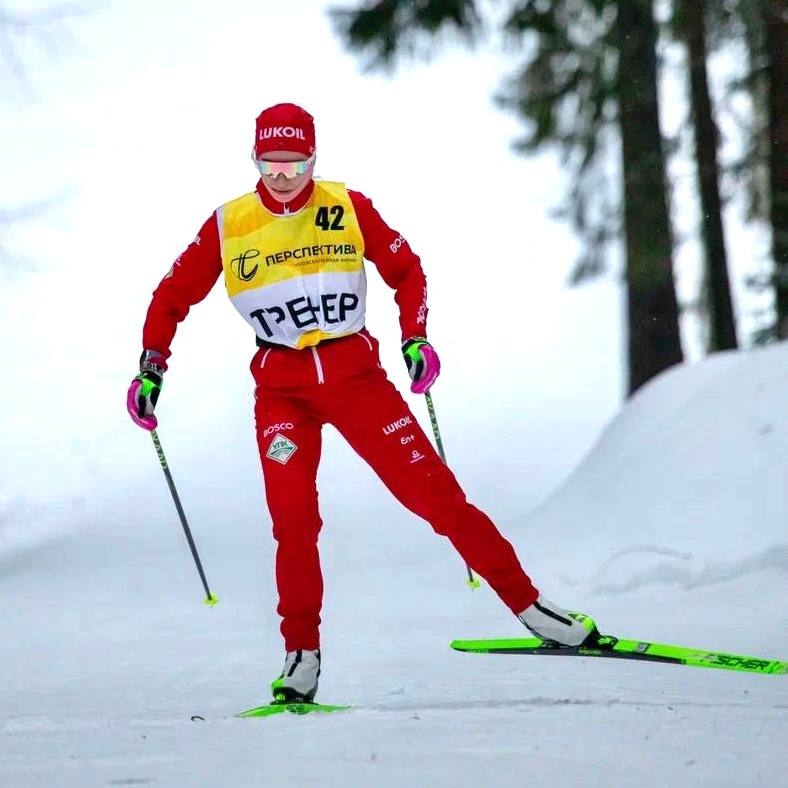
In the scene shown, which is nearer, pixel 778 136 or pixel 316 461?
pixel 316 461

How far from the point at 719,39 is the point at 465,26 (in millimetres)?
2668

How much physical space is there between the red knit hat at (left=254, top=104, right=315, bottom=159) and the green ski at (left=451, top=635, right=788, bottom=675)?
224 centimetres

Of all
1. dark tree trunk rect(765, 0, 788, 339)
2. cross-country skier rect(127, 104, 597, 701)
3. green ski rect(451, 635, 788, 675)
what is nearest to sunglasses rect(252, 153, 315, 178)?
cross-country skier rect(127, 104, 597, 701)


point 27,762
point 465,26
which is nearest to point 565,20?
point 465,26

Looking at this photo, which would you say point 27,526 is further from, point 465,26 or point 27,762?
point 27,762

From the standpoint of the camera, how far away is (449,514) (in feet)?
16.4

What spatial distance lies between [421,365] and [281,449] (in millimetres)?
659

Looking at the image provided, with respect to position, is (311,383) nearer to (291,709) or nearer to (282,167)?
(282,167)

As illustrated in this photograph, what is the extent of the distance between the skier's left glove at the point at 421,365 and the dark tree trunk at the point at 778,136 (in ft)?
17.1

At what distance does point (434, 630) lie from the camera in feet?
25.9

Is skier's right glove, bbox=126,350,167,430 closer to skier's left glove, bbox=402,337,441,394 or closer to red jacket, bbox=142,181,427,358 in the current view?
red jacket, bbox=142,181,427,358

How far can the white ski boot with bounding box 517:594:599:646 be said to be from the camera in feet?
16.7

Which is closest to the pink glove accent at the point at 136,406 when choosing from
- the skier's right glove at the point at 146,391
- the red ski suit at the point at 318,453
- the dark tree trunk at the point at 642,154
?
the skier's right glove at the point at 146,391

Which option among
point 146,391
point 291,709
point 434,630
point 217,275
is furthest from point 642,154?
point 291,709
